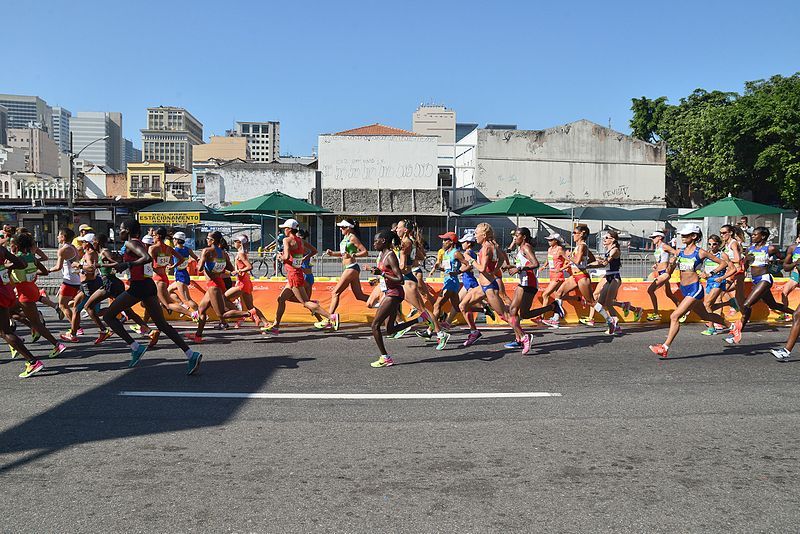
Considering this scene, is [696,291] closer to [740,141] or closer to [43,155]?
[740,141]

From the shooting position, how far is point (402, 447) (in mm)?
5363

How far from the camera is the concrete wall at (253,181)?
45375 mm

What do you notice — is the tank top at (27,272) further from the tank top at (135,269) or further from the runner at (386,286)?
the runner at (386,286)

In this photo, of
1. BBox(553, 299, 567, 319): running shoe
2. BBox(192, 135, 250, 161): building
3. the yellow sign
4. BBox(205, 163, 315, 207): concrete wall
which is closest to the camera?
BBox(553, 299, 567, 319): running shoe

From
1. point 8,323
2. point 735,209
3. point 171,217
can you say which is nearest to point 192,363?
point 8,323

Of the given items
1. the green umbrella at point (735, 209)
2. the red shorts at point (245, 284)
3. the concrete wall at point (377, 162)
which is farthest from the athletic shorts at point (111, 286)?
the concrete wall at point (377, 162)

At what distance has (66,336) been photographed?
10359 mm

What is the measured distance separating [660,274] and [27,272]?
1050 cm

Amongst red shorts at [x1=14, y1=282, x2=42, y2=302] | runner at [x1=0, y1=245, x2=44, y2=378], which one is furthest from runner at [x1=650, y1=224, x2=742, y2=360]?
red shorts at [x1=14, y1=282, x2=42, y2=302]

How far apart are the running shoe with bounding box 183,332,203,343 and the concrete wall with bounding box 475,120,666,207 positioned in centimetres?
3803

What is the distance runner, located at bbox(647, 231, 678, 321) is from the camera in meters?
12.0

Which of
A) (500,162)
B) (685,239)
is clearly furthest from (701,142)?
(685,239)

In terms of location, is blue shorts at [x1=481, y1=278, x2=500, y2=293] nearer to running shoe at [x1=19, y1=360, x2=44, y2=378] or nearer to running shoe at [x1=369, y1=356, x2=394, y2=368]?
running shoe at [x1=369, y1=356, x2=394, y2=368]

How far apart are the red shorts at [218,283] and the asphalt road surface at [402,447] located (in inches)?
76.8
